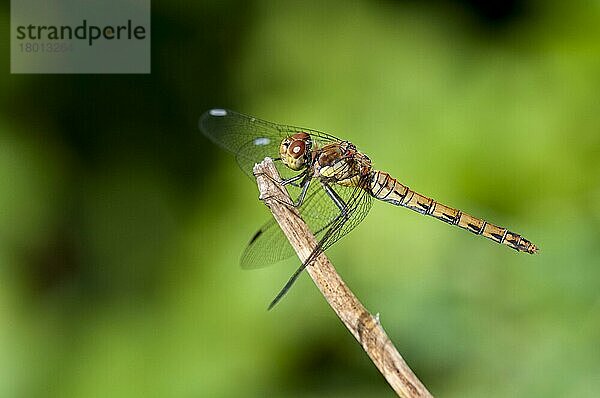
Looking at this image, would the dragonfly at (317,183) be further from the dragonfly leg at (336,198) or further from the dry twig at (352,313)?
the dry twig at (352,313)

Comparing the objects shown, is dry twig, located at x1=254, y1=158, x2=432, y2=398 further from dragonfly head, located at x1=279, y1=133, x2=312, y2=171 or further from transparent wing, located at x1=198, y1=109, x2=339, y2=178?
transparent wing, located at x1=198, y1=109, x2=339, y2=178

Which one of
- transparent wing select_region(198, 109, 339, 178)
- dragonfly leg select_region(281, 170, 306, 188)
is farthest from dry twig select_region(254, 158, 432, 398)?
transparent wing select_region(198, 109, 339, 178)

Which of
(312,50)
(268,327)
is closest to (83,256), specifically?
(268,327)

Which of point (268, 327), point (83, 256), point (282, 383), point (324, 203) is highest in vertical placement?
point (324, 203)

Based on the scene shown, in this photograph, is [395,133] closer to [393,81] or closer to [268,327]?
[393,81]

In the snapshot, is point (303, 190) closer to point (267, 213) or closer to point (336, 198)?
point (336, 198)

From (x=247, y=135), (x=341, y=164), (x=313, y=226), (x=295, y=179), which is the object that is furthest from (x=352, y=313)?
(x=247, y=135)
